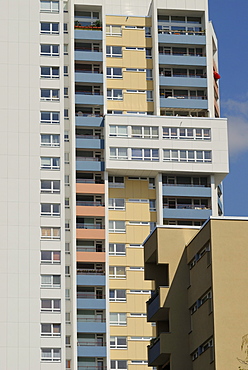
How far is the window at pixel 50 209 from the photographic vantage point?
124 meters

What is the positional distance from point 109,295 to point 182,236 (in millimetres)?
50001

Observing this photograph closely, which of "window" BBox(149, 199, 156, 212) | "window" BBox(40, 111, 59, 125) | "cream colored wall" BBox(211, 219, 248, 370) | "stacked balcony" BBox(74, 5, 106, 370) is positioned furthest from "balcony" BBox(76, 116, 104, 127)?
"cream colored wall" BBox(211, 219, 248, 370)

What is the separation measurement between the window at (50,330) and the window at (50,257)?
7.00 meters

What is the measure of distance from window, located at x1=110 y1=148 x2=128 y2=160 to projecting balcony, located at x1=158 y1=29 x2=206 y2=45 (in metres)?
15.0

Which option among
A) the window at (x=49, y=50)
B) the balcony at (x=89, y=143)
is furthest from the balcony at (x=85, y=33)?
the balcony at (x=89, y=143)

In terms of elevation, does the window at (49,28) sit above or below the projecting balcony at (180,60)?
above

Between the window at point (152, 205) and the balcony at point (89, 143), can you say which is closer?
the balcony at point (89, 143)

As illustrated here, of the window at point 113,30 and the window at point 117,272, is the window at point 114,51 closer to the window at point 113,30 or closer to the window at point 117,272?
the window at point 113,30

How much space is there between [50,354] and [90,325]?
5.34 m

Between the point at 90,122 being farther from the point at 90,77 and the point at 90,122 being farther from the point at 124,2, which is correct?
the point at 124,2

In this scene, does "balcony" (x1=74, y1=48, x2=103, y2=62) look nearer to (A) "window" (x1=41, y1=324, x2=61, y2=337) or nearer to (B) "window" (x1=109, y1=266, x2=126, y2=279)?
(B) "window" (x1=109, y1=266, x2=126, y2=279)

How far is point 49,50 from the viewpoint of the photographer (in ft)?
427

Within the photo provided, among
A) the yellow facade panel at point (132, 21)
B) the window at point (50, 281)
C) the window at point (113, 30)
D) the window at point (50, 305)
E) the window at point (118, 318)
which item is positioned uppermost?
the yellow facade panel at point (132, 21)

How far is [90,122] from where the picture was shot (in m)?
128
